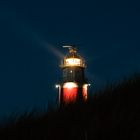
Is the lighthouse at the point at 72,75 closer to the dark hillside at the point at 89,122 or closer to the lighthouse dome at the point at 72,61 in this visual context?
the lighthouse dome at the point at 72,61

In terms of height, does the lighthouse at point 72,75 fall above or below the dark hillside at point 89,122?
above

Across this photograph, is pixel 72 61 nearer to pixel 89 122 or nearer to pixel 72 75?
pixel 72 75

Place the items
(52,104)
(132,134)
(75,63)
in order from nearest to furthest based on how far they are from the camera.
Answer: (132,134) < (52,104) < (75,63)

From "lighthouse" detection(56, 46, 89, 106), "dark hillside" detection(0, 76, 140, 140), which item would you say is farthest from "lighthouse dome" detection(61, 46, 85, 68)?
"dark hillside" detection(0, 76, 140, 140)

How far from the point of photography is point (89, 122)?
123 inches

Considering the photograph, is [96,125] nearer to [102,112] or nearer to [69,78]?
[102,112]

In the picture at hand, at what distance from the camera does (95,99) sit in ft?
12.8

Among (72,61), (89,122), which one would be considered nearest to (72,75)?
(72,61)

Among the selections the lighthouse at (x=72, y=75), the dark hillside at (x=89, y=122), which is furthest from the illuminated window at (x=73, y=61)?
the dark hillside at (x=89, y=122)

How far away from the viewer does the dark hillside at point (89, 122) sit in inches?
113

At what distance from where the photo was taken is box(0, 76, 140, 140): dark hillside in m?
2.87

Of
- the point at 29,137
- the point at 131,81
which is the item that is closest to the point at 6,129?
the point at 29,137

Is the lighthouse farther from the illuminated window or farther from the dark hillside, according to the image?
the dark hillside

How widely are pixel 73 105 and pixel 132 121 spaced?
37.1 inches
